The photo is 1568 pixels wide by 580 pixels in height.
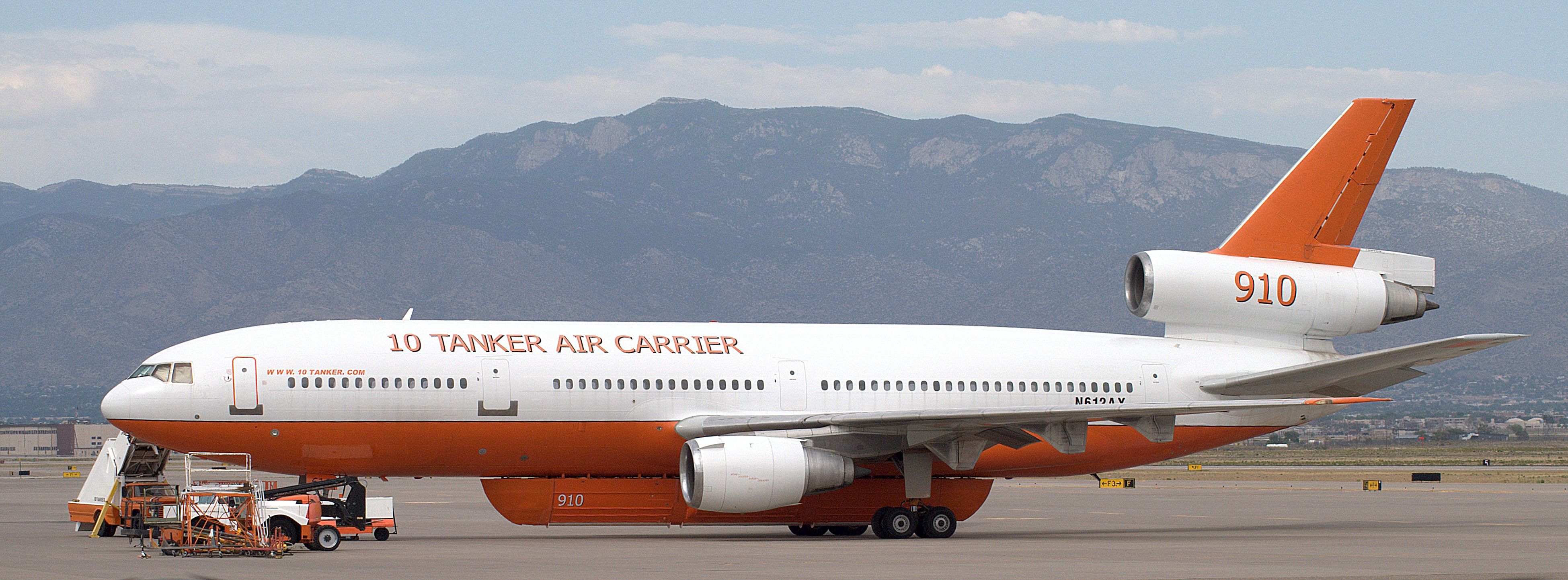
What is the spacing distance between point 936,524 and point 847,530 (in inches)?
89.4

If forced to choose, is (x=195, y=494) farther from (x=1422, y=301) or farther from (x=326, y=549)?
(x=1422, y=301)

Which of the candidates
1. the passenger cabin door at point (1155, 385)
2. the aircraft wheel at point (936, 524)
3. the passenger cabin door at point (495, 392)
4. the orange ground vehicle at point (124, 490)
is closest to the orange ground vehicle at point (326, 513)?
the orange ground vehicle at point (124, 490)

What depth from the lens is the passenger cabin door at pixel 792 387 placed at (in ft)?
101

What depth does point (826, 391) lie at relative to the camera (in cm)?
3098

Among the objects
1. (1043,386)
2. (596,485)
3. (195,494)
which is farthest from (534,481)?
(1043,386)

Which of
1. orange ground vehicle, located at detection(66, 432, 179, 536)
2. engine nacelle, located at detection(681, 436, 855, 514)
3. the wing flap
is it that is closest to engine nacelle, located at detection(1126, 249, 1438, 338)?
the wing flap

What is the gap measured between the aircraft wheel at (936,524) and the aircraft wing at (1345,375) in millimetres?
6113

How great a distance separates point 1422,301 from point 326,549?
2173 cm

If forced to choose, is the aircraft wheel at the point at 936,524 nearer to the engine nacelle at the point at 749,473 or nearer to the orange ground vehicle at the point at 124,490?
the engine nacelle at the point at 749,473

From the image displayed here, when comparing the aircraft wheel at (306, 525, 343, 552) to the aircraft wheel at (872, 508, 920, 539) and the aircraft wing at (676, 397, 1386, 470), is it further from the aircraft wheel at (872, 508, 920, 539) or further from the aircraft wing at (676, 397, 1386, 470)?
the aircraft wheel at (872, 508, 920, 539)

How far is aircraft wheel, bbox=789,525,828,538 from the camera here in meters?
31.8

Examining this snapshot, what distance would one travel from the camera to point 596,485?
29.8 meters

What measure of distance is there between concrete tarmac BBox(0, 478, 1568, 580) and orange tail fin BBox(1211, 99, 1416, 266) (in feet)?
18.0

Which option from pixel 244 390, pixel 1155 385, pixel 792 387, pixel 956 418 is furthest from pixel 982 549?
pixel 244 390
